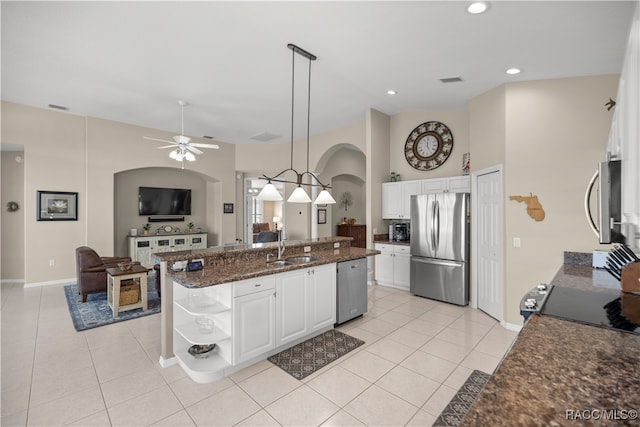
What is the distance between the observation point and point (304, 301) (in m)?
3.20

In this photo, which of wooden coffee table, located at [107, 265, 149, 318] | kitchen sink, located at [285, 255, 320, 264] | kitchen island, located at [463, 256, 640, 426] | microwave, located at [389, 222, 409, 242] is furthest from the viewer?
microwave, located at [389, 222, 409, 242]

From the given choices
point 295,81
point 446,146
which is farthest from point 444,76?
point 295,81

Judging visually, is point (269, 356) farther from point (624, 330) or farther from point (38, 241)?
point (38, 241)

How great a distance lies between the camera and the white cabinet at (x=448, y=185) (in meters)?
4.75

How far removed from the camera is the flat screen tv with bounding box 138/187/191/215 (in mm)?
7047

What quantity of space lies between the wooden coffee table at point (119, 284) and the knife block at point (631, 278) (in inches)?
200

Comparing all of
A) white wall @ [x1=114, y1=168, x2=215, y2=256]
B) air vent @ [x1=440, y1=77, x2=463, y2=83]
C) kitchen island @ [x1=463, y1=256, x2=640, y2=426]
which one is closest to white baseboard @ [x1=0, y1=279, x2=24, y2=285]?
white wall @ [x1=114, y1=168, x2=215, y2=256]

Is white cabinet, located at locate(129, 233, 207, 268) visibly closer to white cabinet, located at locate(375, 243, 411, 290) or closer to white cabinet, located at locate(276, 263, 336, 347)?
white cabinet, located at locate(375, 243, 411, 290)

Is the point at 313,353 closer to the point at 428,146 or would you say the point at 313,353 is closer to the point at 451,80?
the point at 451,80

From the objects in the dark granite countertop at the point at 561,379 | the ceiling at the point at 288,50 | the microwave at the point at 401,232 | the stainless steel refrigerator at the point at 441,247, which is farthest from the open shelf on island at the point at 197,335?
the microwave at the point at 401,232

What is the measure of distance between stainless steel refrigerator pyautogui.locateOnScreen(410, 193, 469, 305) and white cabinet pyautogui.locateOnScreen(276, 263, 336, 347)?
6.66 feet

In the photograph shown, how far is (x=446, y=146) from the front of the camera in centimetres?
519

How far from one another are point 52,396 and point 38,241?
14.8 feet

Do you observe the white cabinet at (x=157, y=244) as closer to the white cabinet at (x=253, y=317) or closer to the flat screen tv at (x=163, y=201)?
the flat screen tv at (x=163, y=201)
